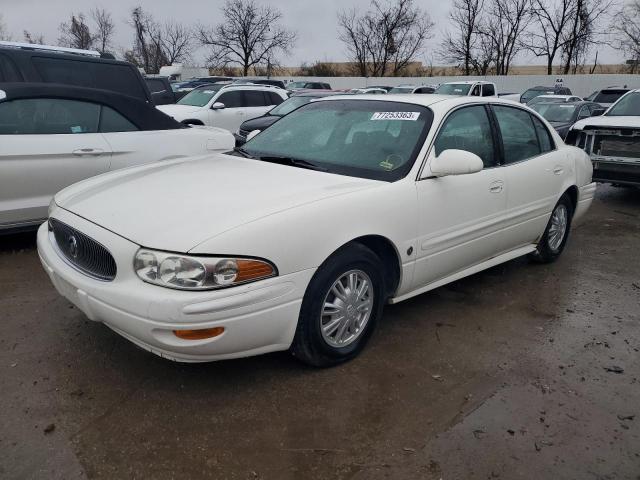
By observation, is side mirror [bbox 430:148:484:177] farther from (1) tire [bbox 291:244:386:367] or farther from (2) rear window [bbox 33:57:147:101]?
(2) rear window [bbox 33:57:147:101]

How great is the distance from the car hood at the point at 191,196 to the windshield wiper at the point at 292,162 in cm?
8

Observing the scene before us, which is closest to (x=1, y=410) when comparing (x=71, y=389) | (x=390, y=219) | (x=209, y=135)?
(x=71, y=389)

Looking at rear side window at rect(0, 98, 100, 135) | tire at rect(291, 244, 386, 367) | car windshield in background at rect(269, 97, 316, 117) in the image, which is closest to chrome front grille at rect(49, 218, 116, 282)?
tire at rect(291, 244, 386, 367)

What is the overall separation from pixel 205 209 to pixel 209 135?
141 inches

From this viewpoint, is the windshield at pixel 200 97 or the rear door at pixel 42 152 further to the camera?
the windshield at pixel 200 97

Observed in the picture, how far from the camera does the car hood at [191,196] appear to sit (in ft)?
8.68

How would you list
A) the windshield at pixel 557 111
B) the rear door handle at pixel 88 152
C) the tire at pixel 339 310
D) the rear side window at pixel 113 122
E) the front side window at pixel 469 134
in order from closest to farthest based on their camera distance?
1. the tire at pixel 339 310
2. the front side window at pixel 469 134
3. the rear door handle at pixel 88 152
4. the rear side window at pixel 113 122
5. the windshield at pixel 557 111

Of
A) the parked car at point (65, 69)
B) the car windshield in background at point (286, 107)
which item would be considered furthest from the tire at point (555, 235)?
the car windshield in background at point (286, 107)

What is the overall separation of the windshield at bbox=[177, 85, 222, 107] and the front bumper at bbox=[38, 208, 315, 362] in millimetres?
9720

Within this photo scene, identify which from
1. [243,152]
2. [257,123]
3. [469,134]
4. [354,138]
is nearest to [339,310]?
[354,138]

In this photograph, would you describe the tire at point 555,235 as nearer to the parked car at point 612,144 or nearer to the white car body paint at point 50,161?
the parked car at point 612,144

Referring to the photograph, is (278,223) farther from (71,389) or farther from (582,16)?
(582,16)

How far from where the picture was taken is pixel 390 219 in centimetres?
322

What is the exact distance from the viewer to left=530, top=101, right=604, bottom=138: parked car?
40.2ft
